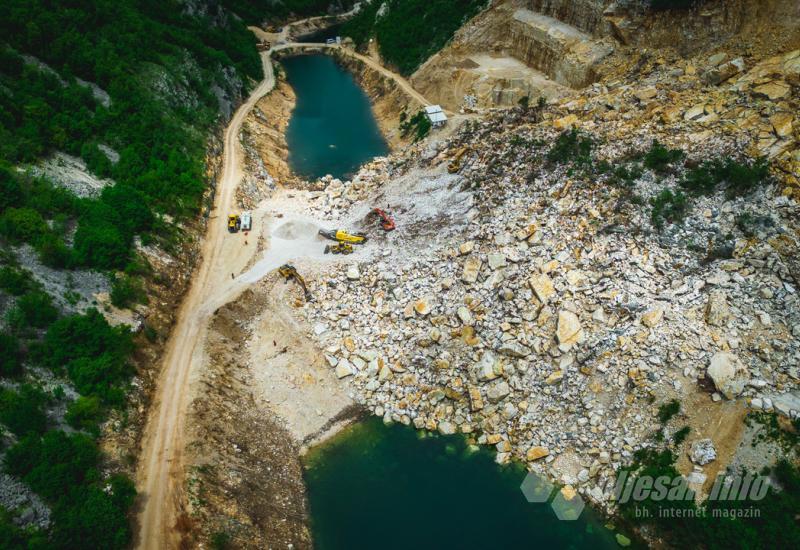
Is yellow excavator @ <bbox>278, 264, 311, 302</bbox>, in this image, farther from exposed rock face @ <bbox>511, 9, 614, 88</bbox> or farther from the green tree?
exposed rock face @ <bbox>511, 9, 614, 88</bbox>

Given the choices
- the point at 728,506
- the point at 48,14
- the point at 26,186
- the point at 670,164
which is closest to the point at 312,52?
the point at 48,14

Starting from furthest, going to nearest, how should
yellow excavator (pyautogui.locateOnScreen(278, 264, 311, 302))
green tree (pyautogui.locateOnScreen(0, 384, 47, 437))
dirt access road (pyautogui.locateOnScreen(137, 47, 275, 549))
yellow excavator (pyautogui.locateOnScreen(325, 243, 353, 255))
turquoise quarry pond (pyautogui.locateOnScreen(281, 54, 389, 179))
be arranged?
turquoise quarry pond (pyautogui.locateOnScreen(281, 54, 389, 179)) < yellow excavator (pyautogui.locateOnScreen(325, 243, 353, 255)) < yellow excavator (pyautogui.locateOnScreen(278, 264, 311, 302)) < dirt access road (pyautogui.locateOnScreen(137, 47, 275, 549)) < green tree (pyautogui.locateOnScreen(0, 384, 47, 437))

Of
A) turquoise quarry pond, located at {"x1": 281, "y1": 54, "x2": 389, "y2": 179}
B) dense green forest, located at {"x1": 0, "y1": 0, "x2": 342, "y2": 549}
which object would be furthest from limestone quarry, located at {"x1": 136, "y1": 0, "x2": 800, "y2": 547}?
turquoise quarry pond, located at {"x1": 281, "y1": 54, "x2": 389, "y2": 179}

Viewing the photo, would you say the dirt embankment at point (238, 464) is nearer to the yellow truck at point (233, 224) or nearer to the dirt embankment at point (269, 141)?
the yellow truck at point (233, 224)

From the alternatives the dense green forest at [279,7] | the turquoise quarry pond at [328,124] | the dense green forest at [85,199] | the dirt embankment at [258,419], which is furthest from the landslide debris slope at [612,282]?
the dense green forest at [279,7]

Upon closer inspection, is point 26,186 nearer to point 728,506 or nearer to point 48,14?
point 48,14

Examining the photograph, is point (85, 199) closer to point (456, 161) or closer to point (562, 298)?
point (456, 161)
